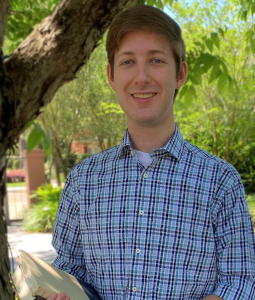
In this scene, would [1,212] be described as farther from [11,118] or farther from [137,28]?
[137,28]

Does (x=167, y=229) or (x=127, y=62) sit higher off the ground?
(x=127, y=62)

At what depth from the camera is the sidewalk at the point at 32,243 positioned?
6.43 metres

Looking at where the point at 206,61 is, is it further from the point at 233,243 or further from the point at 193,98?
the point at 193,98

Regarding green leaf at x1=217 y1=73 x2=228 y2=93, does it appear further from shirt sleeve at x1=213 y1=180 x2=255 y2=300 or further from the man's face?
shirt sleeve at x1=213 y1=180 x2=255 y2=300

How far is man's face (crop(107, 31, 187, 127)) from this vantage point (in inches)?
51.8

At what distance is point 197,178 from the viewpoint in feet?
4.29

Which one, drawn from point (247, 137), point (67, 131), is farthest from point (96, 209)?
point (67, 131)

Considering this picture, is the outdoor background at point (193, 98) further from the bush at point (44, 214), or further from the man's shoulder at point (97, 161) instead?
the man's shoulder at point (97, 161)

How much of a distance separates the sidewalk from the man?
4970 millimetres

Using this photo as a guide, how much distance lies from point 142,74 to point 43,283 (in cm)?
74

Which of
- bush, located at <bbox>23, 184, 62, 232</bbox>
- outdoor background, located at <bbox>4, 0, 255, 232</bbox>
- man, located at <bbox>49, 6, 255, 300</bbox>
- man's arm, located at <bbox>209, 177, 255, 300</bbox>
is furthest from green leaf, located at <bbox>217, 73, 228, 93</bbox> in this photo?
bush, located at <bbox>23, 184, 62, 232</bbox>

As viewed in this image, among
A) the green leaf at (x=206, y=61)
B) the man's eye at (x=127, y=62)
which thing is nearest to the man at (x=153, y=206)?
the man's eye at (x=127, y=62)

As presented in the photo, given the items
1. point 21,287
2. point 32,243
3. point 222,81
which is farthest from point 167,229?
point 32,243

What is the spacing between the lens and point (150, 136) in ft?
4.58
